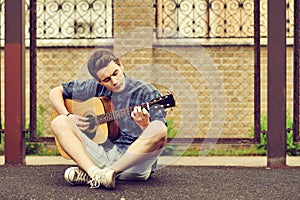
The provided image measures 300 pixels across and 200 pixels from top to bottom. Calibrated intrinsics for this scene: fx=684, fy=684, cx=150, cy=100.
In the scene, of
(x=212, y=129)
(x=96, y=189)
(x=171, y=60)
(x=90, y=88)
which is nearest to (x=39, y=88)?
(x=171, y=60)

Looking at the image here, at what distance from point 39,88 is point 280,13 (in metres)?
3.37

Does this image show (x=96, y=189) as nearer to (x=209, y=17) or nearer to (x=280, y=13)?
(x=280, y=13)

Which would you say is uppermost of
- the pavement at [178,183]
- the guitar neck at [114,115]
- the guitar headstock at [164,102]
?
the guitar headstock at [164,102]

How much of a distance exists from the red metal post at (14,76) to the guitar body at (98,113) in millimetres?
1244

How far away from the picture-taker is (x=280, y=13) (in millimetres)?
6016

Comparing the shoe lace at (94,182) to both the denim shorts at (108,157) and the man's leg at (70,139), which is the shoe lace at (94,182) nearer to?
the man's leg at (70,139)

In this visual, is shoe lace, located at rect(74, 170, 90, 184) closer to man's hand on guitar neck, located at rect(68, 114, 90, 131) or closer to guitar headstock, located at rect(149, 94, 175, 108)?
man's hand on guitar neck, located at rect(68, 114, 90, 131)

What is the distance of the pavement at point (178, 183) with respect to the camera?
4507mm

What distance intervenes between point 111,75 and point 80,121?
0.47m

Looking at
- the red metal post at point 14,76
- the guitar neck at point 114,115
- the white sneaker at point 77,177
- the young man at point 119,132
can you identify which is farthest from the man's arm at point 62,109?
the red metal post at point 14,76

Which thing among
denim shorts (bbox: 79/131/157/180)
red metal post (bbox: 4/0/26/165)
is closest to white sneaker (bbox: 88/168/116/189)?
denim shorts (bbox: 79/131/157/180)

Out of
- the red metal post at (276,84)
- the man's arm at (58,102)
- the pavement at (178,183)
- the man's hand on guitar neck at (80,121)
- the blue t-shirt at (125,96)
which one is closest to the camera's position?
the pavement at (178,183)

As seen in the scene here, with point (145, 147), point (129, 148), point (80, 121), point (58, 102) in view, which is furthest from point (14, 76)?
point (145, 147)

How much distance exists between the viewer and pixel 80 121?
16.3 feet
